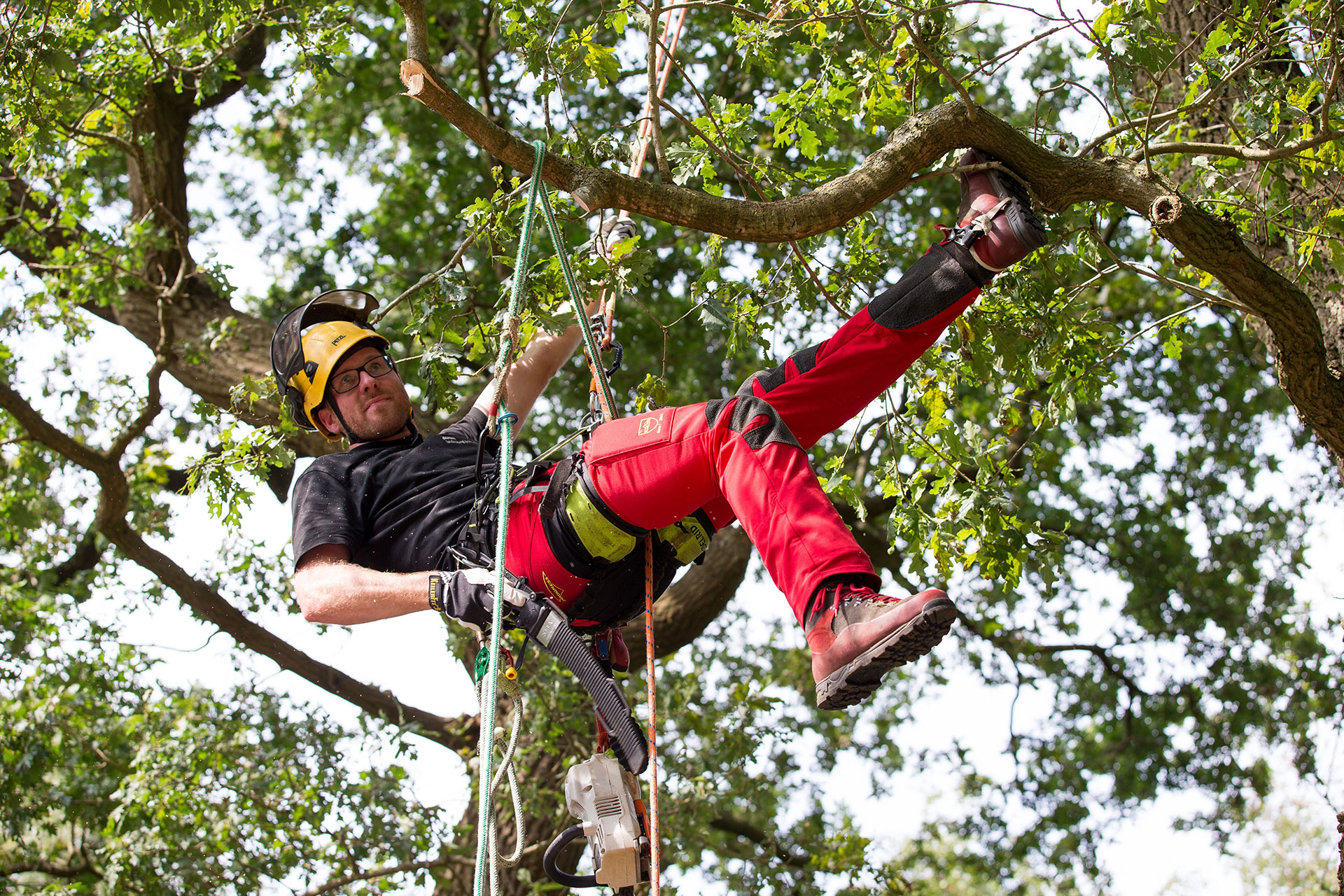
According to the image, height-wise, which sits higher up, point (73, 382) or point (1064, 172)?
point (73, 382)

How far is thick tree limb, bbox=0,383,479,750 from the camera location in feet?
17.0

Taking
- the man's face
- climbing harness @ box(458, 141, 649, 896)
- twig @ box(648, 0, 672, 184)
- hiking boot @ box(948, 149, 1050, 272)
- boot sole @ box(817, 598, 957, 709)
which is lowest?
boot sole @ box(817, 598, 957, 709)

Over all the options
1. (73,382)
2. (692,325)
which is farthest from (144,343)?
(692,325)

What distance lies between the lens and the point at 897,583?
7.00 meters

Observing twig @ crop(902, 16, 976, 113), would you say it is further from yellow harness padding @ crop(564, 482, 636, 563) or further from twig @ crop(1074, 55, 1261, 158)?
yellow harness padding @ crop(564, 482, 636, 563)

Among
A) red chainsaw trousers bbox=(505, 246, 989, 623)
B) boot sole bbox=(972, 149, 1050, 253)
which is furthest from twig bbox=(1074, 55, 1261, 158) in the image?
red chainsaw trousers bbox=(505, 246, 989, 623)

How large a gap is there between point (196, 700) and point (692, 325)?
3.61 m

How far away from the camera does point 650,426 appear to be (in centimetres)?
263

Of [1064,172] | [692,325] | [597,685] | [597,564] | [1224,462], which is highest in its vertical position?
[692,325]

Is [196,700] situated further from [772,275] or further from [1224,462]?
[1224,462]

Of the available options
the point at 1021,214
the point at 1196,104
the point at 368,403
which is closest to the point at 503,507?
the point at 368,403

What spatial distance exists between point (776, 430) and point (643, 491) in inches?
14.3

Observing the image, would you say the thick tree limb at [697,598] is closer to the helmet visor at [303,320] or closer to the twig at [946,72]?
the helmet visor at [303,320]

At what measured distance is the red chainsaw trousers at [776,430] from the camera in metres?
2.38
